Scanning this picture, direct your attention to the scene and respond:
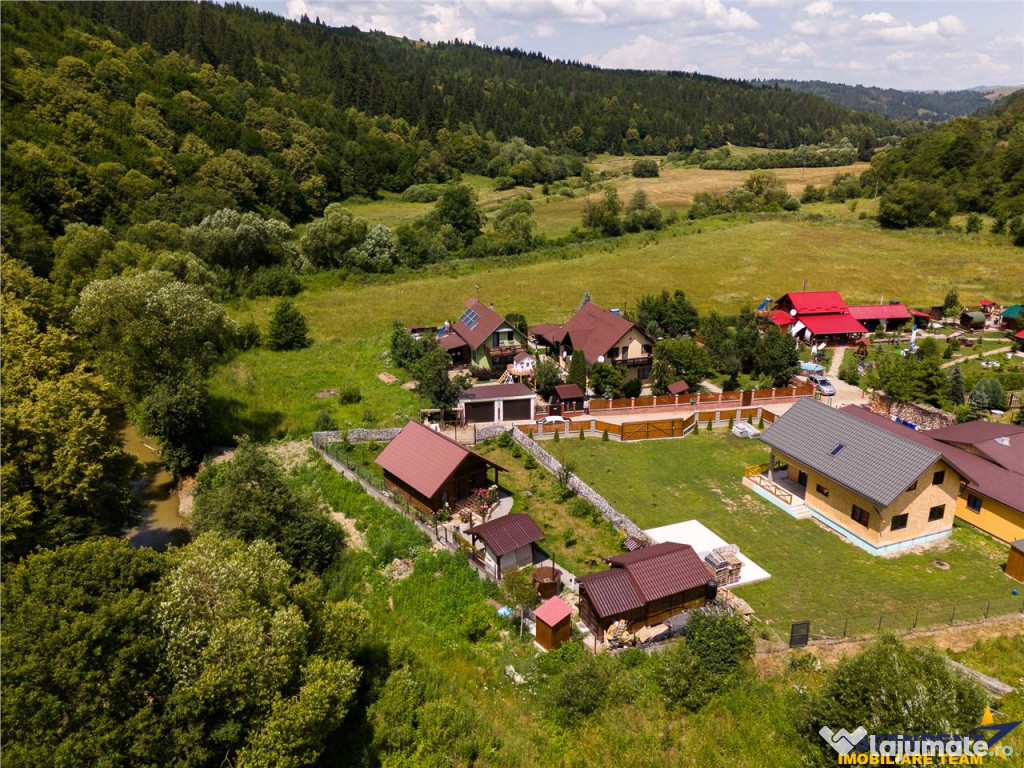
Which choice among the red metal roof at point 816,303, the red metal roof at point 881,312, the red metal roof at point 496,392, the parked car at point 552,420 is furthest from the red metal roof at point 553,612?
the red metal roof at point 881,312

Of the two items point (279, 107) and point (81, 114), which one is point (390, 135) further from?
point (81, 114)

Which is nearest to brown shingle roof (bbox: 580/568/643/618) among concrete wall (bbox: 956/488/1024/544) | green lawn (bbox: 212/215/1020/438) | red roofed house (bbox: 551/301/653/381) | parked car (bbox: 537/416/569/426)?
parked car (bbox: 537/416/569/426)

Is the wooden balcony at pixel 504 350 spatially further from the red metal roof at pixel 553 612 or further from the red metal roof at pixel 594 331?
the red metal roof at pixel 553 612

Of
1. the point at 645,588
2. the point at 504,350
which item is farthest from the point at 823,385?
the point at 645,588

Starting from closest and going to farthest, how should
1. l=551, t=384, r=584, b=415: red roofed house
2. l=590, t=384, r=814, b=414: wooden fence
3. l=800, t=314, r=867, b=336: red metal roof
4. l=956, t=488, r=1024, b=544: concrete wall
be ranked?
l=956, t=488, r=1024, b=544: concrete wall → l=551, t=384, r=584, b=415: red roofed house → l=590, t=384, r=814, b=414: wooden fence → l=800, t=314, r=867, b=336: red metal roof

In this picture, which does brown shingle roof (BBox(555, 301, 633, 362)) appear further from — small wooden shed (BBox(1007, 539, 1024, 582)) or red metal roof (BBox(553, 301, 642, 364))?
small wooden shed (BBox(1007, 539, 1024, 582))

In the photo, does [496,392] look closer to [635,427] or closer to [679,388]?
[635,427]
